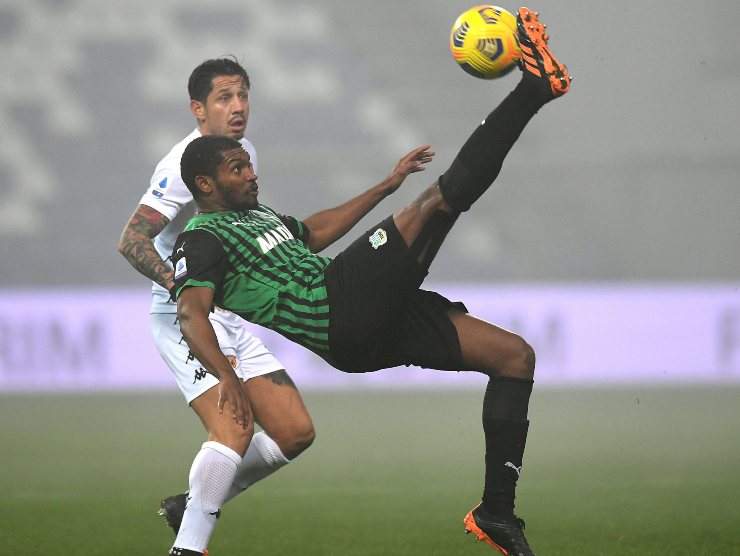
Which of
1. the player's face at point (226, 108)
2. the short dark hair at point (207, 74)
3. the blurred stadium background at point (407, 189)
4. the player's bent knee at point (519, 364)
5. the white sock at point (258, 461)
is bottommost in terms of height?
the white sock at point (258, 461)

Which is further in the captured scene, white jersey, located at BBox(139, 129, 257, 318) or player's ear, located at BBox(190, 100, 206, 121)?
player's ear, located at BBox(190, 100, 206, 121)

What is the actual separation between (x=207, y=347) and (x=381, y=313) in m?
0.61

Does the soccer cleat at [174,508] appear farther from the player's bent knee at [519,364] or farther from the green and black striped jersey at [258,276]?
the player's bent knee at [519,364]

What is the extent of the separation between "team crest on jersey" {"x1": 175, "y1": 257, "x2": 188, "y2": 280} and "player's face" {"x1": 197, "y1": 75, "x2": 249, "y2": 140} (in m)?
1.19

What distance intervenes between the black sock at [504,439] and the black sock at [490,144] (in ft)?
2.47

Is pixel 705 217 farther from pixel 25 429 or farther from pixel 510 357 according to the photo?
pixel 510 357

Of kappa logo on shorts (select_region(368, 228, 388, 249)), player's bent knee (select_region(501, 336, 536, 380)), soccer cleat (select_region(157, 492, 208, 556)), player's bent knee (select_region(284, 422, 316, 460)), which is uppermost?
kappa logo on shorts (select_region(368, 228, 388, 249))

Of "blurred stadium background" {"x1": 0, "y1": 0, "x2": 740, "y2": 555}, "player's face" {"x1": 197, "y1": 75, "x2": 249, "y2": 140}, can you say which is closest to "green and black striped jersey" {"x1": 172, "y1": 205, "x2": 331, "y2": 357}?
"player's face" {"x1": 197, "y1": 75, "x2": 249, "y2": 140}

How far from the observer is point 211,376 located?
185 inches

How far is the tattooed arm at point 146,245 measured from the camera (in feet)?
15.5

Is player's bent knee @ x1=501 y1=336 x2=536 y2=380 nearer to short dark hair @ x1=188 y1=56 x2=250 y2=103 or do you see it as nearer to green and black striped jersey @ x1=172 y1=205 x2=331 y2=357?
green and black striped jersey @ x1=172 y1=205 x2=331 y2=357

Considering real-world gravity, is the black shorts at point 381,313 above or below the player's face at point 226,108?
below

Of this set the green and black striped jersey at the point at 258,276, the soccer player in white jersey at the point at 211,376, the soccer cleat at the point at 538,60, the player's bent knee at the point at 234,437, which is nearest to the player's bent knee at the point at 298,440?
the soccer player in white jersey at the point at 211,376

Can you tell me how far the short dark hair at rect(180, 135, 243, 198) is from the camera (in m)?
4.41
